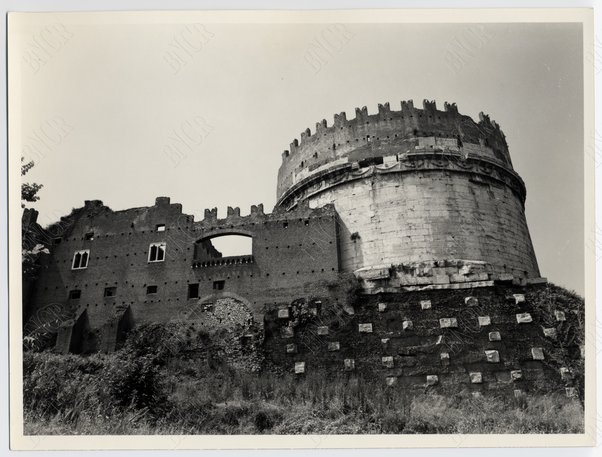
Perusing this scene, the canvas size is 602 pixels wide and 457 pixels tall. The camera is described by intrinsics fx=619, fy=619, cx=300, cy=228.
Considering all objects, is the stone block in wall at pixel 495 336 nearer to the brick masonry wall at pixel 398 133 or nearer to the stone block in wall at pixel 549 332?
the stone block in wall at pixel 549 332

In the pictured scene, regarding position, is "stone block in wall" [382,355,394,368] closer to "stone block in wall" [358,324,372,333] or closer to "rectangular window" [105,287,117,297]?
"stone block in wall" [358,324,372,333]

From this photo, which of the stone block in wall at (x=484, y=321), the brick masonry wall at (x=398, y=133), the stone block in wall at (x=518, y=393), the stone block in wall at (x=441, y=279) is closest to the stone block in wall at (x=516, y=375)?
the stone block in wall at (x=518, y=393)

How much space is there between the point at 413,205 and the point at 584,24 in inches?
375

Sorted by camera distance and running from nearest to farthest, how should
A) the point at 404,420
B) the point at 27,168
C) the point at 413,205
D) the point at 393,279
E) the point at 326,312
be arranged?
the point at 404,420 → the point at 27,168 → the point at 326,312 → the point at 393,279 → the point at 413,205

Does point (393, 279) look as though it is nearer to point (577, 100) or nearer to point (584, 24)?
point (577, 100)

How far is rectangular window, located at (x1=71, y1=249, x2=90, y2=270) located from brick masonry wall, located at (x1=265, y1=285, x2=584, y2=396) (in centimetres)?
961

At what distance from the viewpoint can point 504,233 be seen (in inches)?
929

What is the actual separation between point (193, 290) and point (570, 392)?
13.7 m

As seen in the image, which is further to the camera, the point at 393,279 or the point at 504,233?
the point at 504,233

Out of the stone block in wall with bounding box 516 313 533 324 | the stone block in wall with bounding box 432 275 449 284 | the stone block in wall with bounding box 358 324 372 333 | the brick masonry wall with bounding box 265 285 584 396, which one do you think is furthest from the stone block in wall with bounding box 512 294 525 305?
the stone block in wall with bounding box 358 324 372 333

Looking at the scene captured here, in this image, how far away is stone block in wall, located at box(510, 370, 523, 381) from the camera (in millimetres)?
17047

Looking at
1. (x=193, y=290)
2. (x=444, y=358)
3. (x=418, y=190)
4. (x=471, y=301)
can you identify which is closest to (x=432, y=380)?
(x=444, y=358)

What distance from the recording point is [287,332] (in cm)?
1903

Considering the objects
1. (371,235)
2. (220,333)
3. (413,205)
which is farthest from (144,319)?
(413,205)
